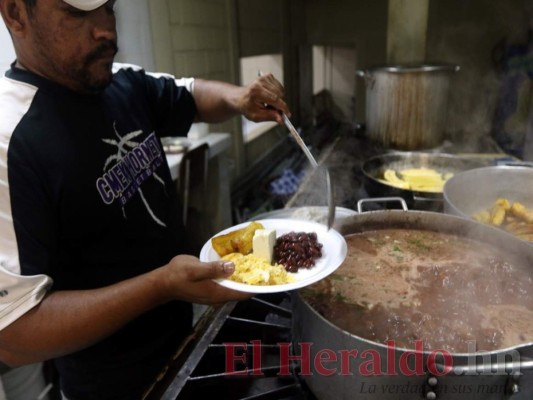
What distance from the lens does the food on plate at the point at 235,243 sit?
1150 mm

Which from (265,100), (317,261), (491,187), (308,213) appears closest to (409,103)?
(491,187)

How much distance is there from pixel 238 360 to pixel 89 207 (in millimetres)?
635

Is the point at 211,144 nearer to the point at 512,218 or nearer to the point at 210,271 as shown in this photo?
the point at 512,218

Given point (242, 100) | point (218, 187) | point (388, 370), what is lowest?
point (218, 187)

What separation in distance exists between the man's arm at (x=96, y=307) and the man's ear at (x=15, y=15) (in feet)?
2.32

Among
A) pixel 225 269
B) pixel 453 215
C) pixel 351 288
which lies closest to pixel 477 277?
pixel 453 215

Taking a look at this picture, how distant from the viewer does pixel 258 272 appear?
101cm

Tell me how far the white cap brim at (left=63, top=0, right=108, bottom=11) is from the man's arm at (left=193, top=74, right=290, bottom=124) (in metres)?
0.64

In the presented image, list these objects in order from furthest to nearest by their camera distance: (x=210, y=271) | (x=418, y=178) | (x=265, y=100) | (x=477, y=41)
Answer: (x=477, y=41), (x=418, y=178), (x=265, y=100), (x=210, y=271)

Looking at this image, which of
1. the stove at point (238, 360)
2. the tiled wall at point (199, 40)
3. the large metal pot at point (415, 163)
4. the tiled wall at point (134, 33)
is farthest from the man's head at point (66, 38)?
the tiled wall at point (199, 40)

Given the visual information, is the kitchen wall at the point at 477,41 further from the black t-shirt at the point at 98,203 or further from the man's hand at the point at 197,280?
the man's hand at the point at 197,280

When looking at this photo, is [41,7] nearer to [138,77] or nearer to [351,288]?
[138,77]

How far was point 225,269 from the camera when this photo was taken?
3.11 feet

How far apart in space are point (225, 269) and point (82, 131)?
62 cm
